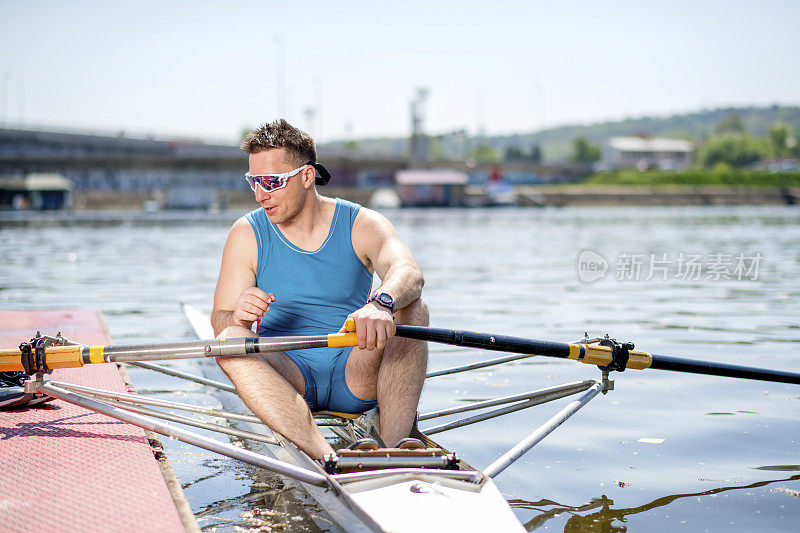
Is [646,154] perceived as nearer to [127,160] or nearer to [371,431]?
[127,160]

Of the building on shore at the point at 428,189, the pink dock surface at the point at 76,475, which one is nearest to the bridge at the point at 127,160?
the building on shore at the point at 428,189

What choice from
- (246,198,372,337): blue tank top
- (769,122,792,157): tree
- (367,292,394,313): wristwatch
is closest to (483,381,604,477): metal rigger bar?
(367,292,394,313): wristwatch

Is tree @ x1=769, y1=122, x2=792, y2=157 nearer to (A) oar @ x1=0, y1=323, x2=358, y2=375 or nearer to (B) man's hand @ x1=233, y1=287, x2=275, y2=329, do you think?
(B) man's hand @ x1=233, y1=287, x2=275, y2=329

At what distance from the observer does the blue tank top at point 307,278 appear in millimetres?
5195

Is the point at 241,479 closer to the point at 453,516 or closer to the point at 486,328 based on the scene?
the point at 453,516

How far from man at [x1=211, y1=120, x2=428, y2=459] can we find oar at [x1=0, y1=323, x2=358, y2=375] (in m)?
0.17

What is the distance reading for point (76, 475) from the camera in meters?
4.31

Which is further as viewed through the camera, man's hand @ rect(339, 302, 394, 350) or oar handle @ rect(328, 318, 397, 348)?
oar handle @ rect(328, 318, 397, 348)

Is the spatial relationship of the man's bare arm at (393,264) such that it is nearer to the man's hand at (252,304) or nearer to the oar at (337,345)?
the oar at (337,345)

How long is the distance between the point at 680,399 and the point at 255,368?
180 inches

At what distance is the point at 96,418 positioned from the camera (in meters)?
5.56

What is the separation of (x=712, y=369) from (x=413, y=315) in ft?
6.75

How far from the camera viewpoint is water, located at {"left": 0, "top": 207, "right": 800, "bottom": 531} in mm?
4855

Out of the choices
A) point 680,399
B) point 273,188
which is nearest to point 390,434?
point 273,188
